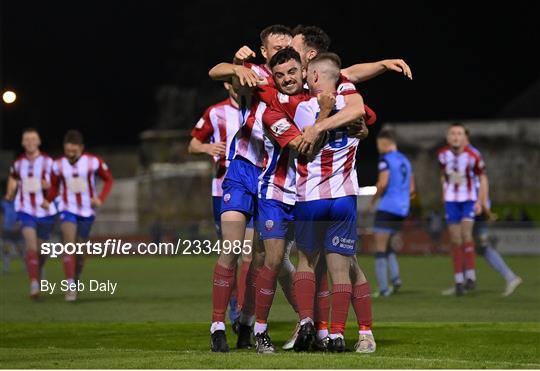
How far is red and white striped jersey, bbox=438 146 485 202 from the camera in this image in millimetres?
16922

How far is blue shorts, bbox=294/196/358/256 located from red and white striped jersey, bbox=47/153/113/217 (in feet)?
24.4

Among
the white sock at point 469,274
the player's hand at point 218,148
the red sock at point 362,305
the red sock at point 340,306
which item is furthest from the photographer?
the white sock at point 469,274

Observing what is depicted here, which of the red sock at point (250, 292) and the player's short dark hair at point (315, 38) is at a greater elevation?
the player's short dark hair at point (315, 38)

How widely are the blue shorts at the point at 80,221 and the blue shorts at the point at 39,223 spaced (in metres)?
0.89

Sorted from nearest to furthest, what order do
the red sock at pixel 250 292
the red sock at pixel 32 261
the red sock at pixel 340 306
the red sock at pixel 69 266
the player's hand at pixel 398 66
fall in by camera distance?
the red sock at pixel 340 306
the player's hand at pixel 398 66
the red sock at pixel 250 292
the red sock at pixel 69 266
the red sock at pixel 32 261

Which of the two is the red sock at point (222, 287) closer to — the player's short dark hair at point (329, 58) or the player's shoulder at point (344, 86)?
the player's shoulder at point (344, 86)

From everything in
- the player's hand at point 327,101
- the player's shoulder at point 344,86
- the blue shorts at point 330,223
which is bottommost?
the blue shorts at point 330,223

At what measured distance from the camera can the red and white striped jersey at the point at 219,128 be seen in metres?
11.8

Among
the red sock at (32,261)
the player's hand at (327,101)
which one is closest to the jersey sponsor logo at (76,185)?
the red sock at (32,261)

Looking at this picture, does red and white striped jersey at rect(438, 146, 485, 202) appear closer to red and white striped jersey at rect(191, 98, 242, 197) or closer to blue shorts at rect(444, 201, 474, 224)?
blue shorts at rect(444, 201, 474, 224)

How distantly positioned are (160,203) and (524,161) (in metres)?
10.9

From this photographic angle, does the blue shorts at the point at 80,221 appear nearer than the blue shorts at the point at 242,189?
No

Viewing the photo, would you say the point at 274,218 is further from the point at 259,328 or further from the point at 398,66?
the point at 398,66

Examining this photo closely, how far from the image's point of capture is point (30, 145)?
54.9ft
